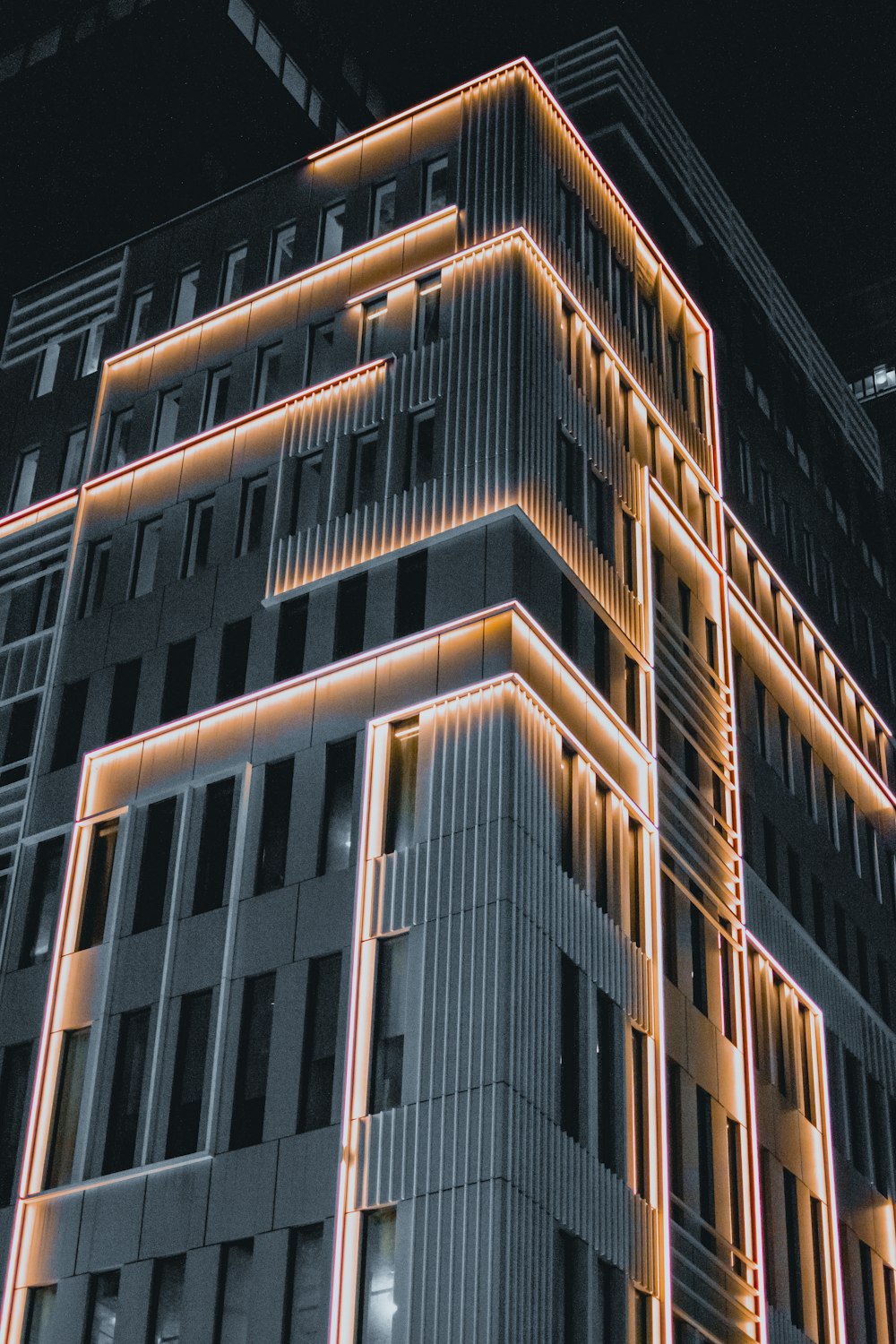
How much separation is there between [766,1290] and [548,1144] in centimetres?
1150

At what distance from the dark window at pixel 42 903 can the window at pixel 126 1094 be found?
3.49 m

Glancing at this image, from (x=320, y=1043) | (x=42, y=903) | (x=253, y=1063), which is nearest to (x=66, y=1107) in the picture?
(x=253, y=1063)

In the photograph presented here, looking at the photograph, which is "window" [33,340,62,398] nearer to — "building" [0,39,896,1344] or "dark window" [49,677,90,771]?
"building" [0,39,896,1344]

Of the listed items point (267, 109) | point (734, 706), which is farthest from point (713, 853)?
point (267, 109)

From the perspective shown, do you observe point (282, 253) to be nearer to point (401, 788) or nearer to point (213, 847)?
point (213, 847)

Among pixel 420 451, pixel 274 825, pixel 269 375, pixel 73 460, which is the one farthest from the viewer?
pixel 73 460

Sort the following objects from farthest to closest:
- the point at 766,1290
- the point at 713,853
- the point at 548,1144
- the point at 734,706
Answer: the point at 734,706 < the point at 713,853 < the point at 766,1290 < the point at 548,1144

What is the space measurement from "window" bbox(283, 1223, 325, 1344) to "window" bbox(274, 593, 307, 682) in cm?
1302

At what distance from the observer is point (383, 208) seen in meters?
51.0

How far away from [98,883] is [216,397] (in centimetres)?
1451

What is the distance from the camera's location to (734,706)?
50.5m

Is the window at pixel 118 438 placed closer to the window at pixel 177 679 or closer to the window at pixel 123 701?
the window at pixel 123 701

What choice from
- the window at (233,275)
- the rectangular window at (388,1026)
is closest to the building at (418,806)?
the rectangular window at (388,1026)

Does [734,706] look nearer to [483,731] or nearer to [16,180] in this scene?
[483,731]
